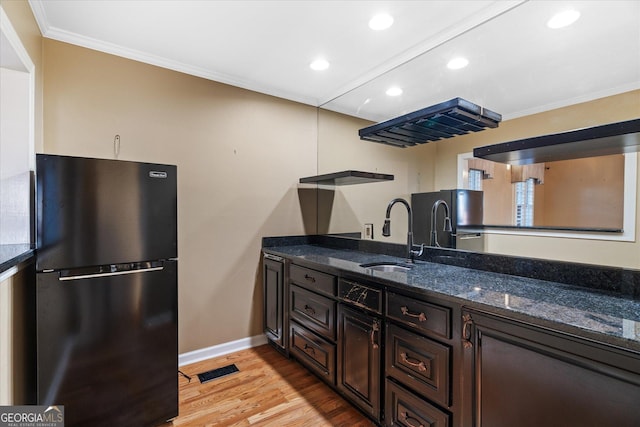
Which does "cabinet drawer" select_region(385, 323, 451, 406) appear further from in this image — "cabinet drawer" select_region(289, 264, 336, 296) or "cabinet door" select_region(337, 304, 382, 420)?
"cabinet drawer" select_region(289, 264, 336, 296)

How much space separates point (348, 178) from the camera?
291 cm

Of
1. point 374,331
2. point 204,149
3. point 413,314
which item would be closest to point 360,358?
point 374,331

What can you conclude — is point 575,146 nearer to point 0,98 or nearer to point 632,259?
point 632,259

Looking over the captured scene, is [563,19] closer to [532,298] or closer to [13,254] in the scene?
[532,298]

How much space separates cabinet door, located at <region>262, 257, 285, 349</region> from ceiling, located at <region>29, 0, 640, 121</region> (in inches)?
70.2

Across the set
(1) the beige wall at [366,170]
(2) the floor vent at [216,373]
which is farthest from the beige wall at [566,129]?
(2) the floor vent at [216,373]

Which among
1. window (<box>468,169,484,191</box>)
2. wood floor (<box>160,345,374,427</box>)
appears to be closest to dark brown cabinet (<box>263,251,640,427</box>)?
wood floor (<box>160,345,374,427</box>)

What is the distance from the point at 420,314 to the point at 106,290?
1721 mm

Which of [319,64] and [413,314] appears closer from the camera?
[413,314]

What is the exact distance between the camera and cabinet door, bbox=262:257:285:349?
2670 mm

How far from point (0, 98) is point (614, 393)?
9.84 feet

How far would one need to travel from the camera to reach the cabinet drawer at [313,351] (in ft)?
6.83

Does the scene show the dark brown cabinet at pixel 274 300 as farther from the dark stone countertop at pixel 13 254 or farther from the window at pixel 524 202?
the window at pixel 524 202

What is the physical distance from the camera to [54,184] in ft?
5.10
